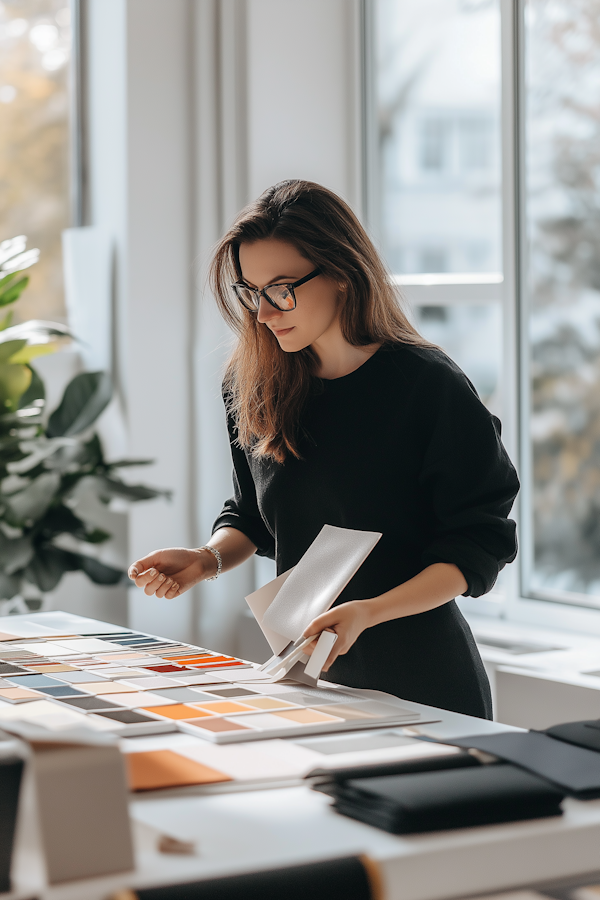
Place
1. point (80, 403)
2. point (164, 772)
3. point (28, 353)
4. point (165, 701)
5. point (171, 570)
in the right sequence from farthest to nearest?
point (80, 403) < point (28, 353) < point (171, 570) < point (165, 701) < point (164, 772)

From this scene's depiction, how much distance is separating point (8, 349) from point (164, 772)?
208 cm

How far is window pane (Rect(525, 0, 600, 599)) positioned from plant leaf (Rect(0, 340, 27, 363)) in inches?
54.6

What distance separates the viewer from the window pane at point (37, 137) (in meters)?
3.56

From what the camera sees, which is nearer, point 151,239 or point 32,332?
point 32,332

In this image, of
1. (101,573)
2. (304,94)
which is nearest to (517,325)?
(304,94)

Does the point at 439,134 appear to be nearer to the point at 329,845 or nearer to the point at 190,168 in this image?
the point at 190,168

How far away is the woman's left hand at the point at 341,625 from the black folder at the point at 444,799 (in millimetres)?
354

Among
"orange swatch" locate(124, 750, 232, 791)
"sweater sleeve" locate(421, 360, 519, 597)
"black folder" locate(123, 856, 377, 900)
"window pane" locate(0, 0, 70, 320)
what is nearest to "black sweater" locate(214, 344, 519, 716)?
"sweater sleeve" locate(421, 360, 519, 597)

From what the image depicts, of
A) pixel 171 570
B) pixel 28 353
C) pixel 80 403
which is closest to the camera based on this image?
pixel 171 570

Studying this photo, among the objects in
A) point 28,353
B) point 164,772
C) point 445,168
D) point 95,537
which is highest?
point 445,168

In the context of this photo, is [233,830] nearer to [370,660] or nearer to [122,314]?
[370,660]

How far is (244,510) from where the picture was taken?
6.26ft

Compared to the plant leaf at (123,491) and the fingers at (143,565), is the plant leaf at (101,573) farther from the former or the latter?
the fingers at (143,565)

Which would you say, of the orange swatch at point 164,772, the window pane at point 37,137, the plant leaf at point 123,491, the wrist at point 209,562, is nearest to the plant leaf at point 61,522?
the plant leaf at point 123,491
